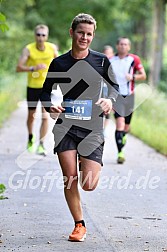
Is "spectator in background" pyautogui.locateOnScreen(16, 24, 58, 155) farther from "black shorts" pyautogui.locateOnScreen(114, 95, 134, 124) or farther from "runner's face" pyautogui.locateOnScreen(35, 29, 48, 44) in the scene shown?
"black shorts" pyautogui.locateOnScreen(114, 95, 134, 124)

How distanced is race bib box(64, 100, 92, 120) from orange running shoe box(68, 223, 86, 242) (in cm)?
100

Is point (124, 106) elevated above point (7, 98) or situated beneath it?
elevated above

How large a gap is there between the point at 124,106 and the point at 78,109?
6629 mm

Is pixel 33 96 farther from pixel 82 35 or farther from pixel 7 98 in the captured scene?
pixel 7 98

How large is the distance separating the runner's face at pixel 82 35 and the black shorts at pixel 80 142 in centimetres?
77

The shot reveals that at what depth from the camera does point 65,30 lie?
162 ft

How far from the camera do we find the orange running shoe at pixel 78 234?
7.21 metres

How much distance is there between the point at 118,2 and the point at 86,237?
41.2 meters

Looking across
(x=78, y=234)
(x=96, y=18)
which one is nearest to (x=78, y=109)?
(x=78, y=234)

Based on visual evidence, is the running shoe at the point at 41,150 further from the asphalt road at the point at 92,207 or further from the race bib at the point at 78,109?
the race bib at the point at 78,109

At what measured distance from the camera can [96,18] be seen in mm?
49344

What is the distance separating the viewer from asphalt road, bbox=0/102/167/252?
23.8 feet

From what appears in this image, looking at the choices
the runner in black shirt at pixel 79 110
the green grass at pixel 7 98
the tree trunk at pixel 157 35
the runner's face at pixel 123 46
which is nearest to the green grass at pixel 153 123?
the runner's face at pixel 123 46

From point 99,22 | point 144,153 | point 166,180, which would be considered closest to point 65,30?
point 99,22
